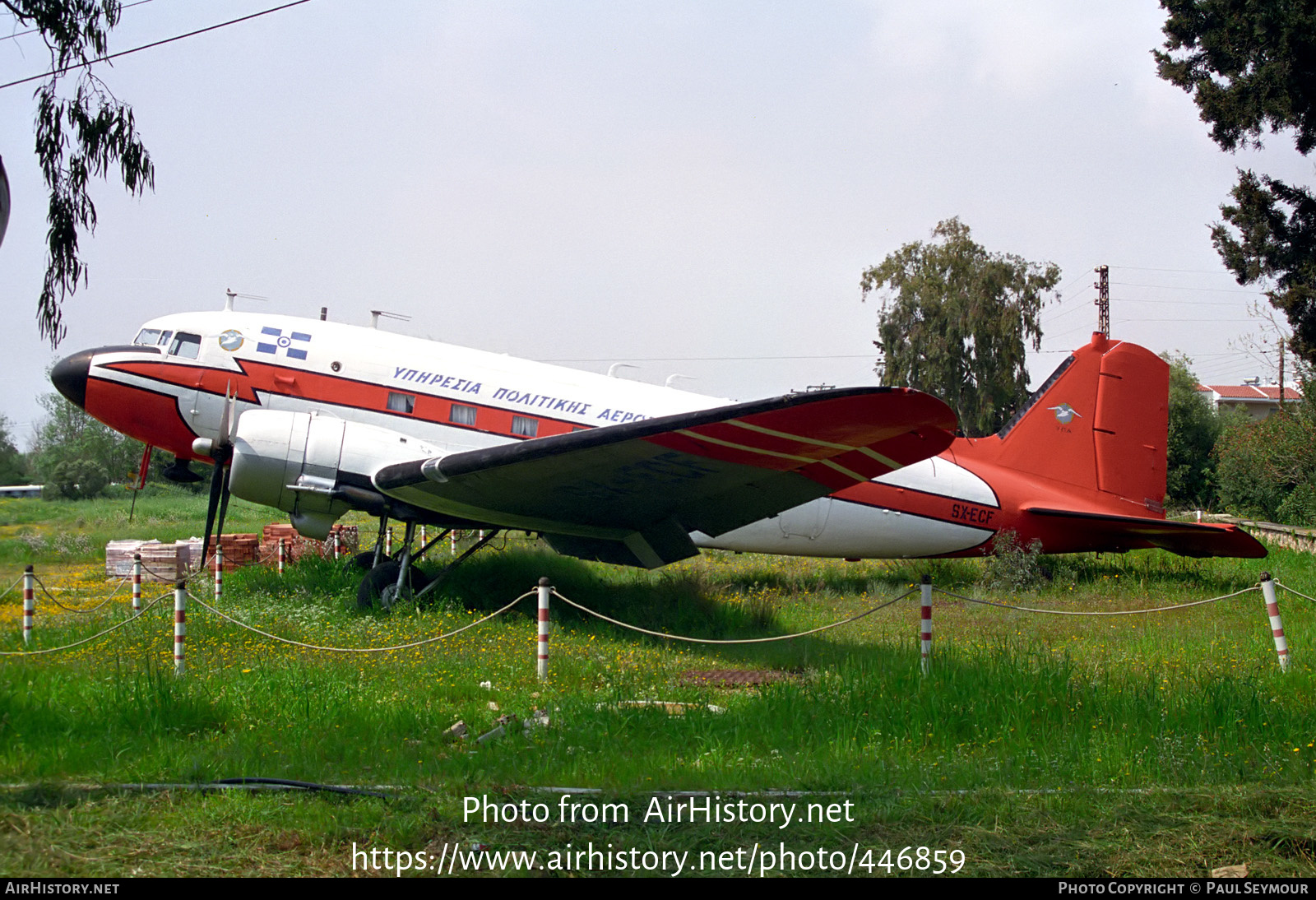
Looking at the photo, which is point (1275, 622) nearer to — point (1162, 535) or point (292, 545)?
point (1162, 535)

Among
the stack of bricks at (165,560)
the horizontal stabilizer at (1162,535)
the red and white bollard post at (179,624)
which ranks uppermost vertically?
the horizontal stabilizer at (1162,535)

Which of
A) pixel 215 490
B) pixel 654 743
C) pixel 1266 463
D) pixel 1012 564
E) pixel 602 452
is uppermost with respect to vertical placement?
pixel 1266 463

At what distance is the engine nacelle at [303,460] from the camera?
9.73 m

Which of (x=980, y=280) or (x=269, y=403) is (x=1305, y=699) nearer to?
(x=269, y=403)

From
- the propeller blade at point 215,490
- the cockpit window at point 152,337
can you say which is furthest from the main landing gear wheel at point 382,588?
the cockpit window at point 152,337

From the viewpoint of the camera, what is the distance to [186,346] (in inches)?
417

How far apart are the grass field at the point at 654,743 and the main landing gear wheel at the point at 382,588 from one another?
1.15ft

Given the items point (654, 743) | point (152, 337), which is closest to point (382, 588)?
point (152, 337)

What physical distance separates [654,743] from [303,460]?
19.1ft

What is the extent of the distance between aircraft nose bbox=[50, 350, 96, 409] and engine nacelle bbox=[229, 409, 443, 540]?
225cm

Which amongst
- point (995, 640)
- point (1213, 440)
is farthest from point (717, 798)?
point (1213, 440)

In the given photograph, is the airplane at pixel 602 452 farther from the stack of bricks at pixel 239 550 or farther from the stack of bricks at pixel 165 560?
the stack of bricks at pixel 239 550

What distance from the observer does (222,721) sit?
5809mm

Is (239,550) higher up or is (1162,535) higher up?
(1162,535)
